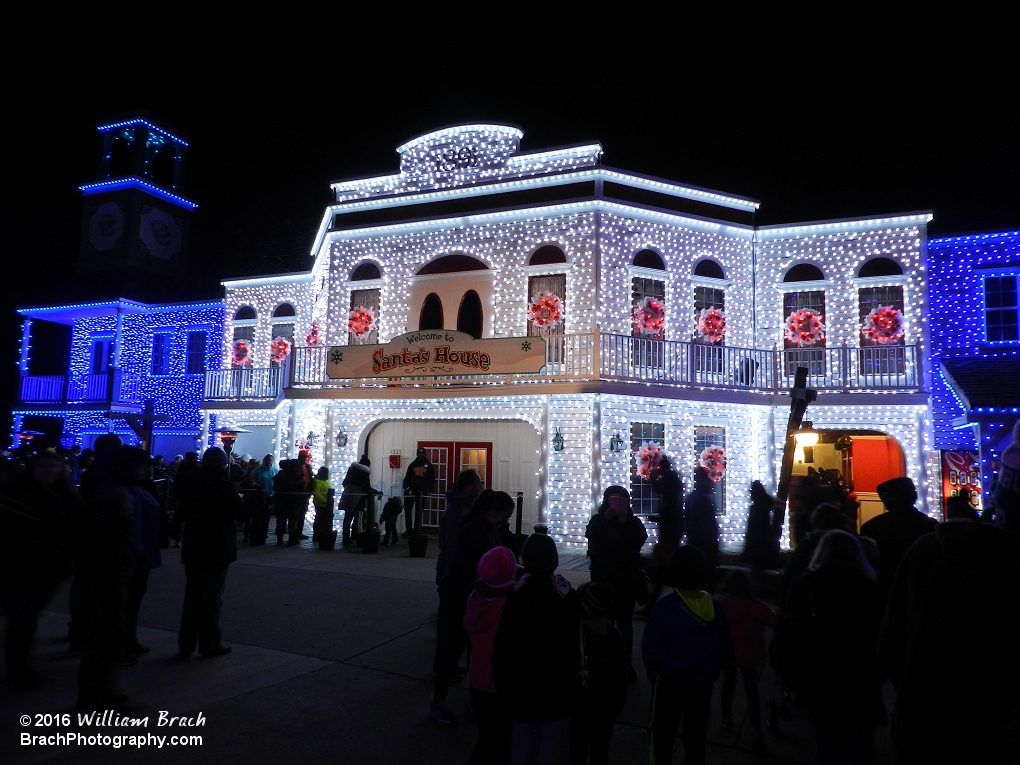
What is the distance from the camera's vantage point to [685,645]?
12.5 ft

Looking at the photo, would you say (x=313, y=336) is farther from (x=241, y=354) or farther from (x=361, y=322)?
(x=241, y=354)

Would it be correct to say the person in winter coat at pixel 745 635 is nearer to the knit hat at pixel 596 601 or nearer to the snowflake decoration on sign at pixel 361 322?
the knit hat at pixel 596 601

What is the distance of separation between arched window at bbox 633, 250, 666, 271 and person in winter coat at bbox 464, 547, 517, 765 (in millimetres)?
12777

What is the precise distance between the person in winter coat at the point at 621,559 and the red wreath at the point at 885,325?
38.2 feet

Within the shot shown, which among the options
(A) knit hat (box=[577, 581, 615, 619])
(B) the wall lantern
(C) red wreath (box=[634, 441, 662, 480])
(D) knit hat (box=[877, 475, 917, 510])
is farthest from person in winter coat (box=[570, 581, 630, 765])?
(C) red wreath (box=[634, 441, 662, 480])

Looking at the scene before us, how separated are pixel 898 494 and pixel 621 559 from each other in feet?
7.48

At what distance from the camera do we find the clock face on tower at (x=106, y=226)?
25.5m

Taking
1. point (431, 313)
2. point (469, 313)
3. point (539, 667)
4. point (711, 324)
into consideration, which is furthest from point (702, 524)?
point (431, 313)

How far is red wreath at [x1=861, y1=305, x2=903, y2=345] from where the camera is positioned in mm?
15219

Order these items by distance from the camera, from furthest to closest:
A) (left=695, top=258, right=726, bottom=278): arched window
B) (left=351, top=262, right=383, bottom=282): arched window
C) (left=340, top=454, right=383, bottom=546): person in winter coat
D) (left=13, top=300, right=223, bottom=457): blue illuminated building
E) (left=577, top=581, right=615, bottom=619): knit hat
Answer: (left=13, top=300, right=223, bottom=457): blue illuminated building → (left=351, top=262, right=383, bottom=282): arched window → (left=695, top=258, right=726, bottom=278): arched window → (left=340, top=454, right=383, bottom=546): person in winter coat → (left=577, top=581, right=615, bottom=619): knit hat

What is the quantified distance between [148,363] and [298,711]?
21.2 m

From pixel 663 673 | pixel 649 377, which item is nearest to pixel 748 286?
pixel 649 377

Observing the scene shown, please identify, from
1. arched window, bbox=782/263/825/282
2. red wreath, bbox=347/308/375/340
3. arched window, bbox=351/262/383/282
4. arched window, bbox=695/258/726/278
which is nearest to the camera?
arched window, bbox=782/263/825/282

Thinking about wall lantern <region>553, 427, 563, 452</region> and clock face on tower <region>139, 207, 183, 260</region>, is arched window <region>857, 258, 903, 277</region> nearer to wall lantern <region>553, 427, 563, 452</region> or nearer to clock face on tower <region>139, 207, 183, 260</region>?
wall lantern <region>553, 427, 563, 452</region>
